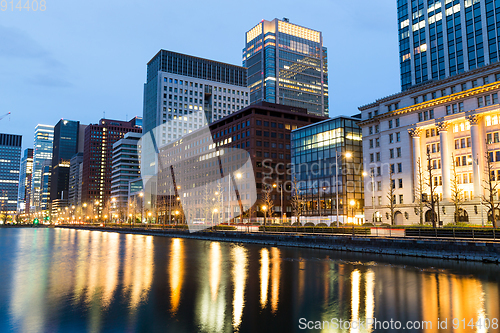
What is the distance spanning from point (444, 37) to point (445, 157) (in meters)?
50.1

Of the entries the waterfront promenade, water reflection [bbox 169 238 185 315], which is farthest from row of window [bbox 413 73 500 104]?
water reflection [bbox 169 238 185 315]

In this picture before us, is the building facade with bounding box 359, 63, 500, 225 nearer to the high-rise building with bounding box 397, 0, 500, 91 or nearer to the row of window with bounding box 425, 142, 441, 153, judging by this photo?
the row of window with bounding box 425, 142, 441, 153

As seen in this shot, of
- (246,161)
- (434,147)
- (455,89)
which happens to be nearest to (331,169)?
(434,147)

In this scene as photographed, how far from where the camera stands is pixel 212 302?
18000 mm

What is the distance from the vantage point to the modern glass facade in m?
96.6

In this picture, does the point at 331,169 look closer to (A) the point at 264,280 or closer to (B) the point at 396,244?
(B) the point at 396,244

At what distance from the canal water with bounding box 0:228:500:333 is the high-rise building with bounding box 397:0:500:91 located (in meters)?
89.5

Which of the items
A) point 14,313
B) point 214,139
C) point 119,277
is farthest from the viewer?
point 214,139

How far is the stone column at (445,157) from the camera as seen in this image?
74.8 m

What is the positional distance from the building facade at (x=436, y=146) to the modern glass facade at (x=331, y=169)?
5.38 m

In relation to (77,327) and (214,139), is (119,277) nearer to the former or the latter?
(77,327)

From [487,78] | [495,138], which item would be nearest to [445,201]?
[495,138]

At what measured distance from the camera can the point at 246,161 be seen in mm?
123875

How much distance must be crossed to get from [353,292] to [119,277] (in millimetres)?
15816
